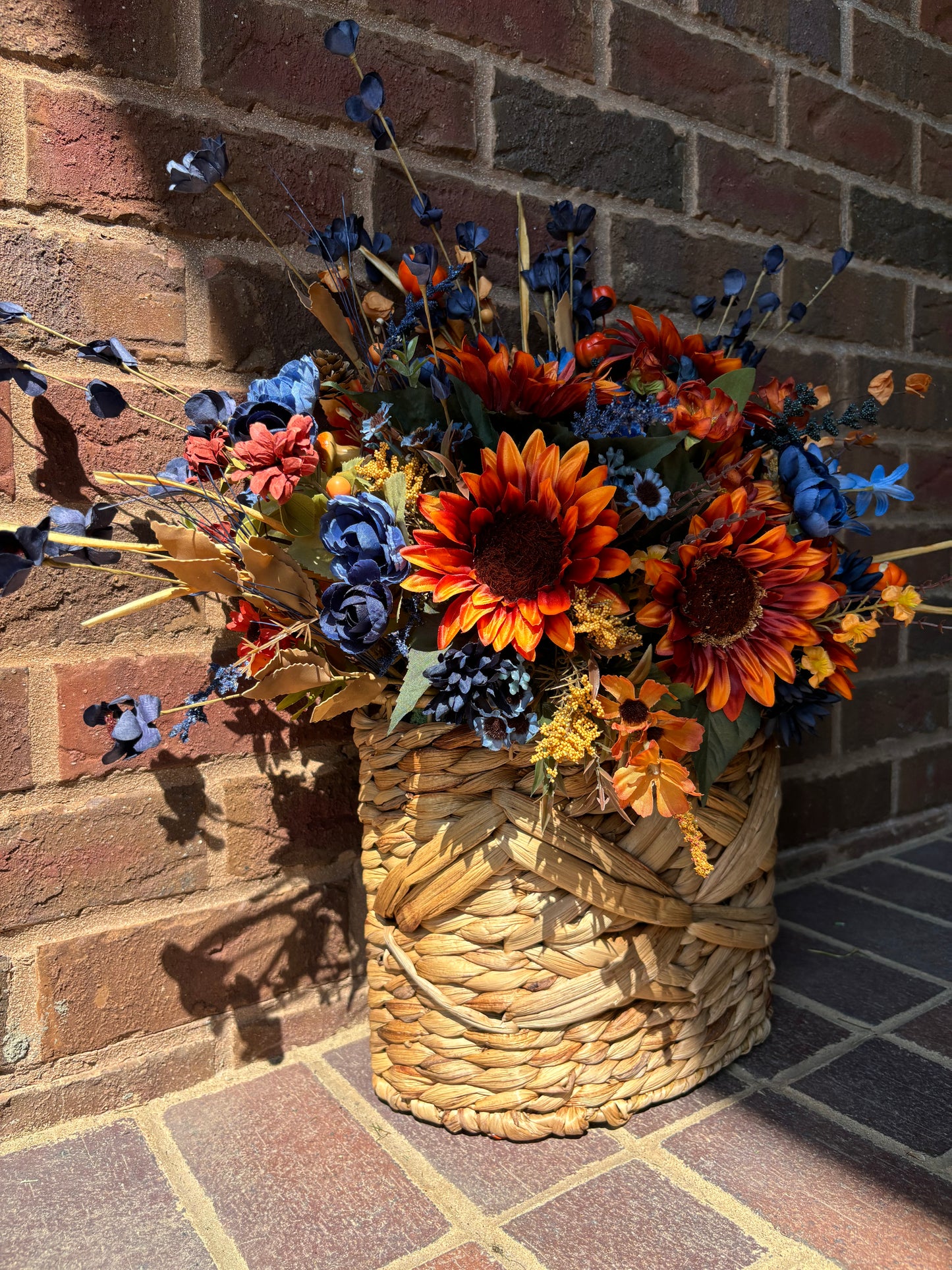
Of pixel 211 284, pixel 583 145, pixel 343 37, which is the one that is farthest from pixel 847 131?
pixel 211 284

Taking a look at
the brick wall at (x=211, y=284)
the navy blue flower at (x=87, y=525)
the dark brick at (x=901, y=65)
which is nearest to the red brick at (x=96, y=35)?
the brick wall at (x=211, y=284)

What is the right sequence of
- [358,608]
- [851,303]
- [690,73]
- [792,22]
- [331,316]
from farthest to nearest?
[851,303]
[792,22]
[690,73]
[331,316]
[358,608]

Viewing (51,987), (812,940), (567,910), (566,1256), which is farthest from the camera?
(812,940)

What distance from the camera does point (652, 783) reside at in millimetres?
810

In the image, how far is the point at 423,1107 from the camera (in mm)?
988

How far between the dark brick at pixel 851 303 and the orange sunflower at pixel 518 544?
96 centimetres

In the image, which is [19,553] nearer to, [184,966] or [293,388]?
[293,388]

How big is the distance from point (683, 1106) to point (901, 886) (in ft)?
2.52

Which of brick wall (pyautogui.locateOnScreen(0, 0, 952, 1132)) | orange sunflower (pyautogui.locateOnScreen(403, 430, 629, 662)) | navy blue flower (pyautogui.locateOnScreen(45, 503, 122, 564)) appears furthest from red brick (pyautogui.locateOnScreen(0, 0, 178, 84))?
orange sunflower (pyautogui.locateOnScreen(403, 430, 629, 662))

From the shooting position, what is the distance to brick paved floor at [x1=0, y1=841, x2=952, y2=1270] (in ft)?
2.68

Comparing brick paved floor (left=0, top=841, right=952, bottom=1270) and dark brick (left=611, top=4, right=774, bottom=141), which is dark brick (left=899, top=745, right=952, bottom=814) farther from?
dark brick (left=611, top=4, right=774, bottom=141)

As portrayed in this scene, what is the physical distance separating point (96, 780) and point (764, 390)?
0.87 metres

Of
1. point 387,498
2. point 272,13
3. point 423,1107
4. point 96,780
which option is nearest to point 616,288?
point 272,13

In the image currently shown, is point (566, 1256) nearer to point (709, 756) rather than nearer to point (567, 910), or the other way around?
point (567, 910)
